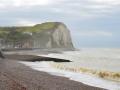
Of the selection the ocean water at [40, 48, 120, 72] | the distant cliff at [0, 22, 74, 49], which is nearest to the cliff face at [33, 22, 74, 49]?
the distant cliff at [0, 22, 74, 49]

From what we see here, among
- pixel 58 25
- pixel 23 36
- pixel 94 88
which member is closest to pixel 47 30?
pixel 58 25

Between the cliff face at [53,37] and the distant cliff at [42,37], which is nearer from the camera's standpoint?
the distant cliff at [42,37]

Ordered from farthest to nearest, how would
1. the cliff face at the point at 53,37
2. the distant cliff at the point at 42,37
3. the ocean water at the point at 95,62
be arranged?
the cliff face at the point at 53,37
the distant cliff at the point at 42,37
the ocean water at the point at 95,62

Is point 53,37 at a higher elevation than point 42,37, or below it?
higher

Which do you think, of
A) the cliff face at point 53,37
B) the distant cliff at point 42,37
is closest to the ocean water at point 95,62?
the distant cliff at point 42,37

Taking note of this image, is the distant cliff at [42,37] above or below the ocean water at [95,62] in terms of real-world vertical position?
below

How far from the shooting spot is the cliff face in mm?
189875

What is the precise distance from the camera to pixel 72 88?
2597cm

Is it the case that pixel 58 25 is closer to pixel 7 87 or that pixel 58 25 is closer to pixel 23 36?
pixel 23 36

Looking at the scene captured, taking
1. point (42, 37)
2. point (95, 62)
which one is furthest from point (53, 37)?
point (95, 62)

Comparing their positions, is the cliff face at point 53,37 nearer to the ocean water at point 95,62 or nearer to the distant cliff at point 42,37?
the distant cliff at point 42,37

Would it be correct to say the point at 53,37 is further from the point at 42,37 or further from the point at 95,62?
the point at 95,62

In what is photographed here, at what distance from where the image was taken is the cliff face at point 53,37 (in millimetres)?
189875

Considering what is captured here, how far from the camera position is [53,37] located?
623 ft
